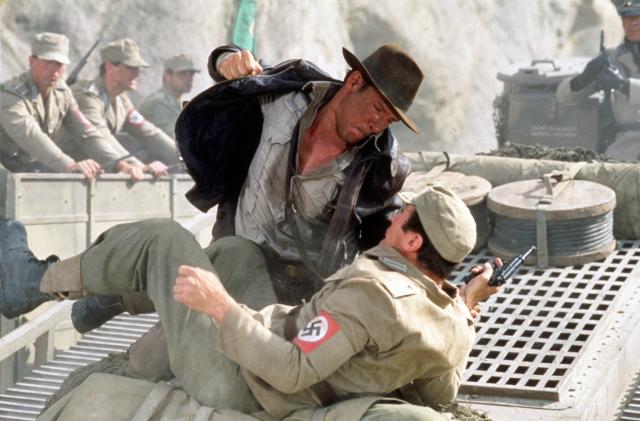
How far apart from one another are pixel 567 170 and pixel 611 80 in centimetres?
569

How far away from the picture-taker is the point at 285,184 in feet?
21.0

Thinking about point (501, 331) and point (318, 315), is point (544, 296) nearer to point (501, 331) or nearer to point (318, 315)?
point (501, 331)

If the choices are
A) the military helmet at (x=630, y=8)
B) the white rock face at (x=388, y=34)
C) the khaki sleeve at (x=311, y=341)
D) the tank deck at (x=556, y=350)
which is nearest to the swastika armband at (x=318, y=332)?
the khaki sleeve at (x=311, y=341)

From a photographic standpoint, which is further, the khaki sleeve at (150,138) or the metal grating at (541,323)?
the khaki sleeve at (150,138)

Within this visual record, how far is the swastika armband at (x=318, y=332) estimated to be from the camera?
5.02m

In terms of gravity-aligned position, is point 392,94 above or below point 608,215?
above

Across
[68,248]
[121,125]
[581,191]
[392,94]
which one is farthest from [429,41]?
[392,94]

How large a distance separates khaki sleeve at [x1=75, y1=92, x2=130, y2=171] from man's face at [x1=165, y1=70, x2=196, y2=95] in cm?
161

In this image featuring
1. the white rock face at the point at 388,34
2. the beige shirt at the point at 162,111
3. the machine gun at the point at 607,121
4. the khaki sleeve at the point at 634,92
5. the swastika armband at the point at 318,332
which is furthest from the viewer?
the white rock face at the point at 388,34

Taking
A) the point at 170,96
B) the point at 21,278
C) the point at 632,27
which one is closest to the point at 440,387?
the point at 21,278

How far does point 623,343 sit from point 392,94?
151 cm

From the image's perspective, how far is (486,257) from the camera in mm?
7672

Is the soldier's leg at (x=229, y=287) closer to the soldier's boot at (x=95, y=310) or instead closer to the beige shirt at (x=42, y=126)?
the soldier's boot at (x=95, y=310)

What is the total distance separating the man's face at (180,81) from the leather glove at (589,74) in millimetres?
3775
